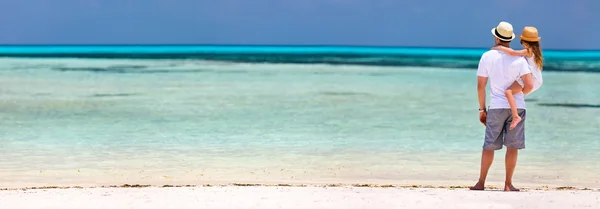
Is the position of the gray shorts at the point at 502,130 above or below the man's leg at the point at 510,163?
above

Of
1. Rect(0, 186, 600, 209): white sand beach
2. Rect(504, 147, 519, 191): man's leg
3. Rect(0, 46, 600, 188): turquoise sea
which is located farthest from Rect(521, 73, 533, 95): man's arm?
Rect(0, 46, 600, 188): turquoise sea

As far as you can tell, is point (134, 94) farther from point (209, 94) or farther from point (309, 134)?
point (309, 134)

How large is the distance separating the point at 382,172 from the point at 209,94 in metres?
11.0

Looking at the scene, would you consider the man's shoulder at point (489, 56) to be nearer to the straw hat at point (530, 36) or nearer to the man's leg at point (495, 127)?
the straw hat at point (530, 36)

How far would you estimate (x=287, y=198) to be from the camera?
4.78m

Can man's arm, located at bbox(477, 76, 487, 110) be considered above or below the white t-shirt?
below

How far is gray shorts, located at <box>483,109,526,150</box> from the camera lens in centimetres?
499

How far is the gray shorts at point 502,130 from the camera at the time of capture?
4.99 meters

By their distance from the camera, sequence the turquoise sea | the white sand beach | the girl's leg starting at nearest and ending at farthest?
the white sand beach → the girl's leg → the turquoise sea

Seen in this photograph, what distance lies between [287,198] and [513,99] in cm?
124

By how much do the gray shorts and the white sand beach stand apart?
0.26 metres

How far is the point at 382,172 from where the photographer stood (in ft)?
24.0

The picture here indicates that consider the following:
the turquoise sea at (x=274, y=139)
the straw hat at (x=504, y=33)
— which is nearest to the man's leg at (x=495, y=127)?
the straw hat at (x=504, y=33)

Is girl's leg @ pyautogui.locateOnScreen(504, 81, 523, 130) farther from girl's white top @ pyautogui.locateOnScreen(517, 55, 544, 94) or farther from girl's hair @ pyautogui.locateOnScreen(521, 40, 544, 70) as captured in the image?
girl's hair @ pyautogui.locateOnScreen(521, 40, 544, 70)
